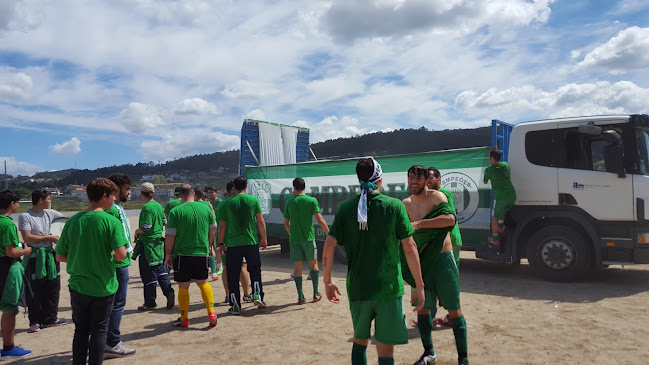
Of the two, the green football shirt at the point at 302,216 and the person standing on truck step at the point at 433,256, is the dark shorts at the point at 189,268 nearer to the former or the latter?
the green football shirt at the point at 302,216

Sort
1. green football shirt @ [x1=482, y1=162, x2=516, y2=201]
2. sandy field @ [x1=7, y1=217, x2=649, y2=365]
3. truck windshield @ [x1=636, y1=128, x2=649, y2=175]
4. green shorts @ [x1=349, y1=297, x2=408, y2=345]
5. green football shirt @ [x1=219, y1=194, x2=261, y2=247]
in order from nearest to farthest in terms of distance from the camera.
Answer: green shorts @ [x1=349, y1=297, x2=408, y2=345] → sandy field @ [x1=7, y1=217, x2=649, y2=365] → green football shirt @ [x1=219, y1=194, x2=261, y2=247] → truck windshield @ [x1=636, y1=128, x2=649, y2=175] → green football shirt @ [x1=482, y1=162, x2=516, y2=201]

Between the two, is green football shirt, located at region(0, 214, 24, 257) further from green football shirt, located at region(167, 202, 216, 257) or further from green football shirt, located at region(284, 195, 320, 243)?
green football shirt, located at region(284, 195, 320, 243)

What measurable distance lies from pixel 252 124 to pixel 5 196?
8059 millimetres

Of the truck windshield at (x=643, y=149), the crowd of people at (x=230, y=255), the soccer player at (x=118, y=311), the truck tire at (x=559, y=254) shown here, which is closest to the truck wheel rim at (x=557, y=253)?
the truck tire at (x=559, y=254)

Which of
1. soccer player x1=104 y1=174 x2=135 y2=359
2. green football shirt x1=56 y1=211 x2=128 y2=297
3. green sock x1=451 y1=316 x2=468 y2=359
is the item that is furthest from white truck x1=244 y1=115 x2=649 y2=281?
green football shirt x1=56 y1=211 x2=128 y2=297

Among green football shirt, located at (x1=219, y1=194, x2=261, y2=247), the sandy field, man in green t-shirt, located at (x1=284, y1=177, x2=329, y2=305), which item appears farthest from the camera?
man in green t-shirt, located at (x1=284, y1=177, x2=329, y2=305)

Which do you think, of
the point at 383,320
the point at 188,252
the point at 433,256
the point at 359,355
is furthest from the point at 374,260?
the point at 188,252

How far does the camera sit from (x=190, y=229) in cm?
571

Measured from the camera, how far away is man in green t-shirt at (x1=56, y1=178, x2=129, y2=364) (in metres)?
3.70

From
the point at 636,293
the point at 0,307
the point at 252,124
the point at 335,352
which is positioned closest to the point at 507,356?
the point at 335,352

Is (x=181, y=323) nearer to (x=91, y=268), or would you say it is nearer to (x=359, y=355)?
(x=91, y=268)

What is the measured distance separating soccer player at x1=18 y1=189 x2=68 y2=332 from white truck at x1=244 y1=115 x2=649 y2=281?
6.71 m

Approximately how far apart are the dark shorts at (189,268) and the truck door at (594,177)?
19.5 feet

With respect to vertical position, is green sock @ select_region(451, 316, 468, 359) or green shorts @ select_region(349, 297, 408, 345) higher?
green shorts @ select_region(349, 297, 408, 345)
